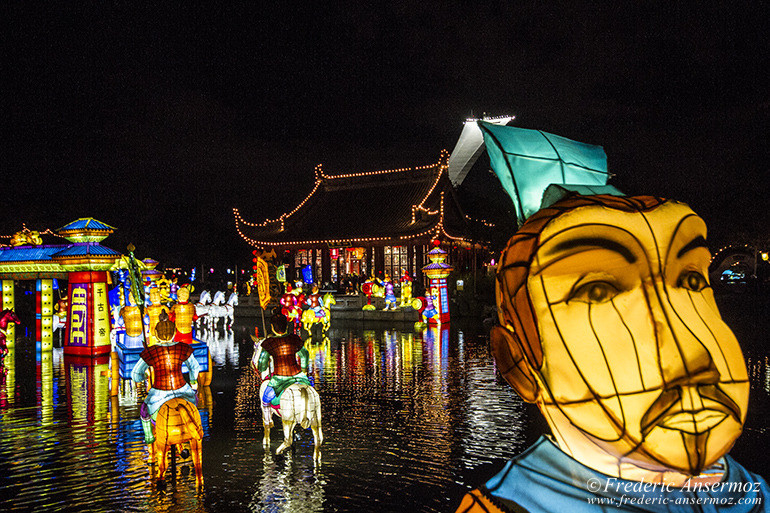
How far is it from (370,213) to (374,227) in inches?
69.2

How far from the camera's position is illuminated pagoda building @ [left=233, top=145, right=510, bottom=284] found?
3256 cm

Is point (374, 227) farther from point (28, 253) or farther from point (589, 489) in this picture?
point (589, 489)

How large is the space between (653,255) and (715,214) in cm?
3292

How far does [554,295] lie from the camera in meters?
1.98

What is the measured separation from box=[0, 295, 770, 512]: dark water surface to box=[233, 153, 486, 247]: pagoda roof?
60.2 ft

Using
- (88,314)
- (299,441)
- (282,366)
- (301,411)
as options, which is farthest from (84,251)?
(301,411)

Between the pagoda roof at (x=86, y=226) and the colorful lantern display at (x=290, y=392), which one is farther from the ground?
the pagoda roof at (x=86, y=226)

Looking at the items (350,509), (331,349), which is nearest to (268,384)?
(350,509)

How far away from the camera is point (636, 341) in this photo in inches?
75.0

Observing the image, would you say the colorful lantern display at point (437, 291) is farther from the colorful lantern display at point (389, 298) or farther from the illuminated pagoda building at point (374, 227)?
the illuminated pagoda building at point (374, 227)

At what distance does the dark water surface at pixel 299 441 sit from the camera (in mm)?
5746

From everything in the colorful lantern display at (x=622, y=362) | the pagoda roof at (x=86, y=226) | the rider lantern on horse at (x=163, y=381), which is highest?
the pagoda roof at (x=86, y=226)

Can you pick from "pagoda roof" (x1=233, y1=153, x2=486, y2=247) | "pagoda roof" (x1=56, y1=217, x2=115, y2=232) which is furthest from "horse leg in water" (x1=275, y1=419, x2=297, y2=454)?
"pagoda roof" (x1=233, y1=153, x2=486, y2=247)

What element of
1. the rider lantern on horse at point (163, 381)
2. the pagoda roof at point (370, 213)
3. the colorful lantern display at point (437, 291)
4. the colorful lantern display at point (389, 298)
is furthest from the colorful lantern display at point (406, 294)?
the rider lantern on horse at point (163, 381)
